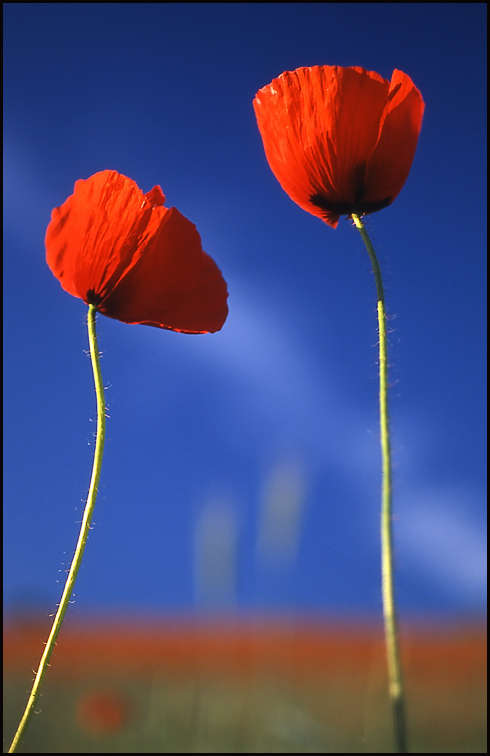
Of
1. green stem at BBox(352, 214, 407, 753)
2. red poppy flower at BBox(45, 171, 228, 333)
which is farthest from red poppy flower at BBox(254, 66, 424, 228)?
green stem at BBox(352, 214, 407, 753)

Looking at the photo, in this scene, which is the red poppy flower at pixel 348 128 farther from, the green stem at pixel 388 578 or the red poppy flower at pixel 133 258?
the green stem at pixel 388 578

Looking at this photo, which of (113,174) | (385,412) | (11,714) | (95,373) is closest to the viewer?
(385,412)

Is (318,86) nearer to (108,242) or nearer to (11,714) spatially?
(108,242)

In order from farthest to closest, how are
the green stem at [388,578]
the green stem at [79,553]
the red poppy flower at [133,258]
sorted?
the red poppy flower at [133,258] → the green stem at [79,553] → the green stem at [388,578]

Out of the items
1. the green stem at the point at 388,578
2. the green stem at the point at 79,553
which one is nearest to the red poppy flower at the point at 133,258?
the green stem at the point at 79,553

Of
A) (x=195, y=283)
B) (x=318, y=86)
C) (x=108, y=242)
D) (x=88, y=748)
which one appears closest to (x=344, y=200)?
(x=318, y=86)

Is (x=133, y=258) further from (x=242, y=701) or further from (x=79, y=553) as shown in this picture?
(x=242, y=701)
